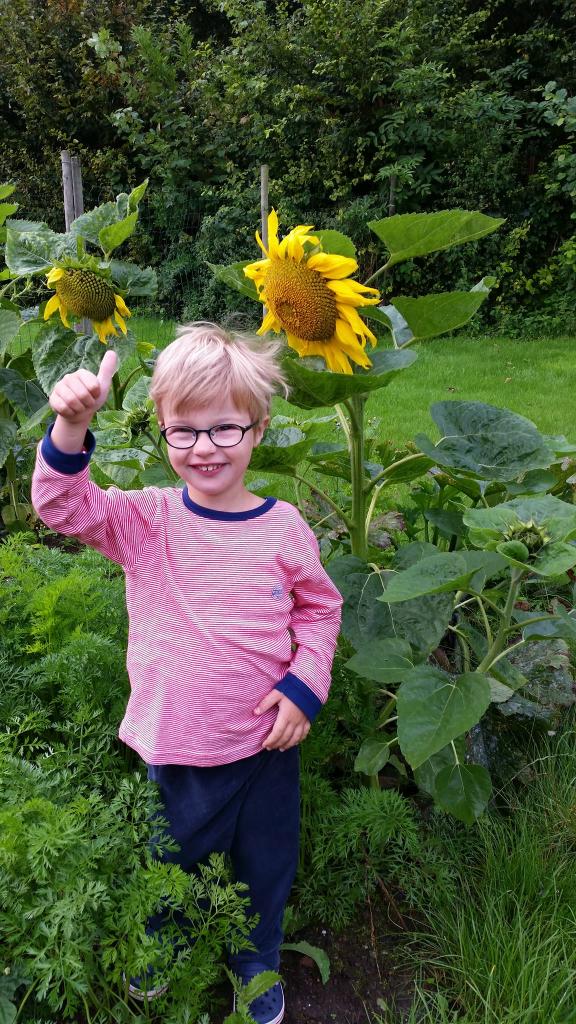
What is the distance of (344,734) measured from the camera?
6.00 ft

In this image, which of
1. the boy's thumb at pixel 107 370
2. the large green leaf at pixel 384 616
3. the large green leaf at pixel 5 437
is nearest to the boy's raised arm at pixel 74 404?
the boy's thumb at pixel 107 370

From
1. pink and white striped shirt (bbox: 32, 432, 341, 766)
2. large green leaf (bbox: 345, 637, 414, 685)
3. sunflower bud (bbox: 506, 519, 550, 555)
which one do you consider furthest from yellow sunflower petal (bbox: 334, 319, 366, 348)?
large green leaf (bbox: 345, 637, 414, 685)

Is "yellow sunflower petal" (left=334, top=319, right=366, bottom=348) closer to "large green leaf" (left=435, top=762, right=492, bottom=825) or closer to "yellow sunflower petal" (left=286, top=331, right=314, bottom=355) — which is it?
"yellow sunflower petal" (left=286, top=331, right=314, bottom=355)

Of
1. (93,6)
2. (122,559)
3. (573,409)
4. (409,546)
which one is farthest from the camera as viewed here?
(93,6)

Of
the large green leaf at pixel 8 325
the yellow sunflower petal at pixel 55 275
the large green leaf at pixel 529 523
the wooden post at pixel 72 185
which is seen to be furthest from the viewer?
the wooden post at pixel 72 185

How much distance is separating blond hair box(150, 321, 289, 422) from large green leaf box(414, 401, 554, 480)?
1.17 ft

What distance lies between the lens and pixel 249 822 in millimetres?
1355

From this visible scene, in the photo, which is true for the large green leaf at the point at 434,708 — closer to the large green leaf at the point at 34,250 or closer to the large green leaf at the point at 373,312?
the large green leaf at the point at 373,312

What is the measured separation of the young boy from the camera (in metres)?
1.23

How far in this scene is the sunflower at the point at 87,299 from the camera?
1732 millimetres

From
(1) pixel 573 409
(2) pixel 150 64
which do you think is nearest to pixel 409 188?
(2) pixel 150 64

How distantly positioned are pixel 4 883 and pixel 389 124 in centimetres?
849

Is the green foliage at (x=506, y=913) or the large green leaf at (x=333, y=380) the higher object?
the large green leaf at (x=333, y=380)

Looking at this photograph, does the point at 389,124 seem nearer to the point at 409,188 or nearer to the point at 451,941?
the point at 409,188
